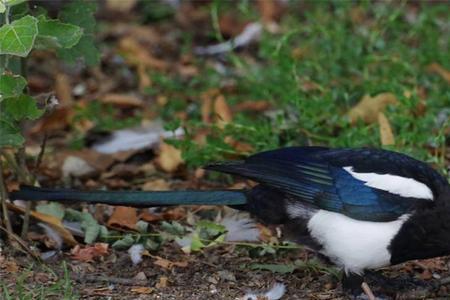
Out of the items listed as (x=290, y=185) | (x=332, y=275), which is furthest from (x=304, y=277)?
(x=290, y=185)

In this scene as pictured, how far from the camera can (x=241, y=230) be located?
435 cm

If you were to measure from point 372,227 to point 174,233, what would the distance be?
886 millimetres

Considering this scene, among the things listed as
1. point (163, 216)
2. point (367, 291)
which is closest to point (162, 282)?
point (163, 216)

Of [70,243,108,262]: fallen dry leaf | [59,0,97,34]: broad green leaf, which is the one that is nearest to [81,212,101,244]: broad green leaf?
[70,243,108,262]: fallen dry leaf

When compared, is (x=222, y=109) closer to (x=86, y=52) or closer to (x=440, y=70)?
(x=440, y=70)

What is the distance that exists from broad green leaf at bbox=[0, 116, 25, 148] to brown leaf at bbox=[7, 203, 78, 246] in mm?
432

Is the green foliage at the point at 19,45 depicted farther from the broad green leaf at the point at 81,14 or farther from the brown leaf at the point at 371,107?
the brown leaf at the point at 371,107

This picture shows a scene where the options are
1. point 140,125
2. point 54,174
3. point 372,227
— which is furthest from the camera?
point 140,125

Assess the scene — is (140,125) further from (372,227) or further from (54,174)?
(372,227)

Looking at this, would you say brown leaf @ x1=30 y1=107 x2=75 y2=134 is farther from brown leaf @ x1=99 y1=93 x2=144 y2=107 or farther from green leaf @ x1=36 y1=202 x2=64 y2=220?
green leaf @ x1=36 y1=202 x2=64 y2=220

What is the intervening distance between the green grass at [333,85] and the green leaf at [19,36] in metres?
1.28

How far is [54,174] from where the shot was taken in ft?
16.3

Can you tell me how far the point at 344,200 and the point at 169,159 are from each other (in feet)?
4.77

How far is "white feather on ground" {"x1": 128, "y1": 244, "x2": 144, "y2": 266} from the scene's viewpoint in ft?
13.5
